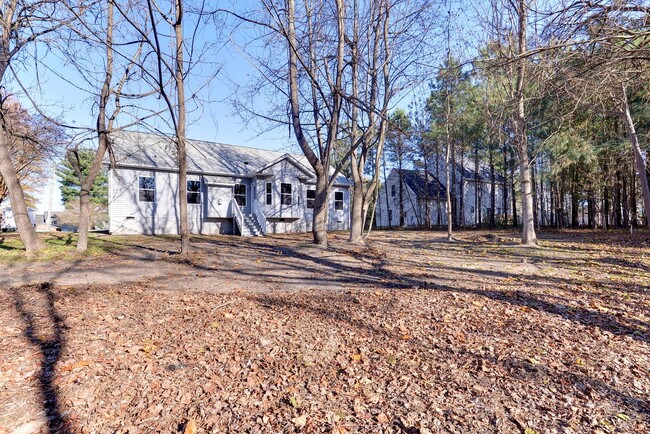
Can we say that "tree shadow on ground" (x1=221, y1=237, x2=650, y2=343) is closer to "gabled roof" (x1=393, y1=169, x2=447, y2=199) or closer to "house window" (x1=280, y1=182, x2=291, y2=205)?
"house window" (x1=280, y1=182, x2=291, y2=205)

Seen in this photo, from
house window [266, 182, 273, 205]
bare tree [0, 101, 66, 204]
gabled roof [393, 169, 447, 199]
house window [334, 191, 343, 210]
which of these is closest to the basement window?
house window [266, 182, 273, 205]

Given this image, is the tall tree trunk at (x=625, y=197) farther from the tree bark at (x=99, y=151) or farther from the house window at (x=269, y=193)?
the tree bark at (x=99, y=151)

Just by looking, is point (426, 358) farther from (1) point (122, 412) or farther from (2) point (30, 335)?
(2) point (30, 335)

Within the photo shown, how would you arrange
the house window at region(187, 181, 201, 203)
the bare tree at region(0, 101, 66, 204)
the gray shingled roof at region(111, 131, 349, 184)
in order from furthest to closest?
the house window at region(187, 181, 201, 203) < the gray shingled roof at region(111, 131, 349, 184) < the bare tree at region(0, 101, 66, 204)

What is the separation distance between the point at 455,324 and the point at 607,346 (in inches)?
61.1

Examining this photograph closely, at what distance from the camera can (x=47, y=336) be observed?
356cm

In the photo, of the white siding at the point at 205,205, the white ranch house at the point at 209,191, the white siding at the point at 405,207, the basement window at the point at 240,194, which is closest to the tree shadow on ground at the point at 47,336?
the white siding at the point at 205,205

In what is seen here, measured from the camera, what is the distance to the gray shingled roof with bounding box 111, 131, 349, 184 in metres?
16.7

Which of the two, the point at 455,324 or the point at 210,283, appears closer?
the point at 455,324

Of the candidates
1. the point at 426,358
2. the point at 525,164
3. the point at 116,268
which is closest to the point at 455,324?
the point at 426,358

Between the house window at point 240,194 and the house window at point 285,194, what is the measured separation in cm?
221

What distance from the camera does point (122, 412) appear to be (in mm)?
2422

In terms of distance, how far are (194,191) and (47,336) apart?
598 inches

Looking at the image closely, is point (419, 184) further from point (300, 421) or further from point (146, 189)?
point (300, 421)
